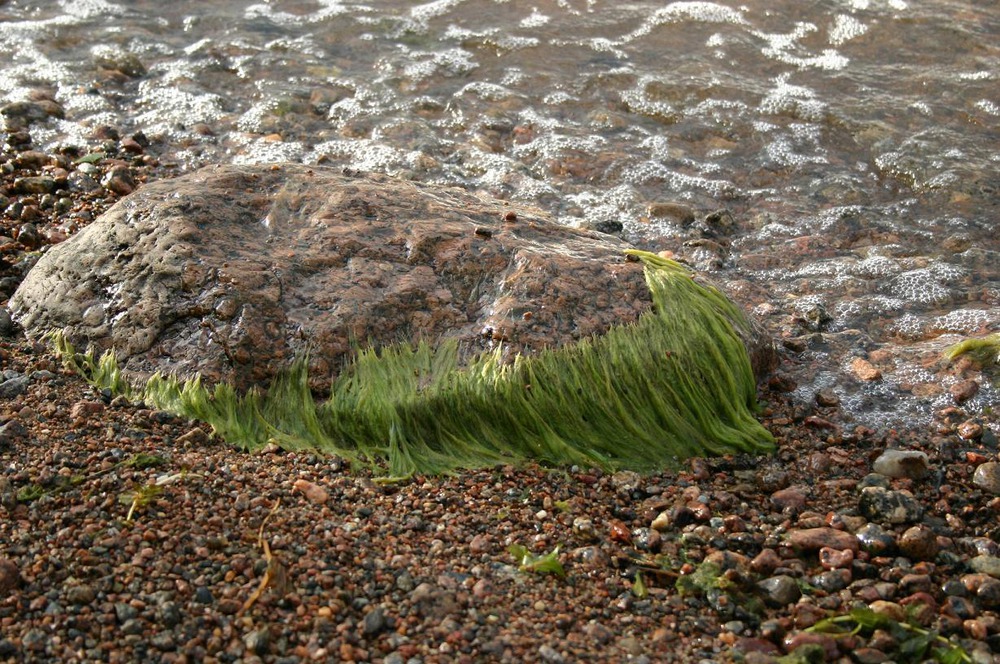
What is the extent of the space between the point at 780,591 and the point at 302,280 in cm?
237

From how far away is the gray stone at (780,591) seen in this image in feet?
10.3

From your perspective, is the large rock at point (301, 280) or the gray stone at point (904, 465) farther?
the large rock at point (301, 280)

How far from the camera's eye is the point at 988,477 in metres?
3.84

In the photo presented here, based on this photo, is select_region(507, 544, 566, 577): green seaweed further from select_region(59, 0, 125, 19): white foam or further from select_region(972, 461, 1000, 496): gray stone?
select_region(59, 0, 125, 19): white foam

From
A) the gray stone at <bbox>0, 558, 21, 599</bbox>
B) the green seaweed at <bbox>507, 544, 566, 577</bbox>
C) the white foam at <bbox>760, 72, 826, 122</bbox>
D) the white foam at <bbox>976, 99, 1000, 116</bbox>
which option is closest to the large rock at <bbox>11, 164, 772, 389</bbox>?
the green seaweed at <bbox>507, 544, 566, 577</bbox>

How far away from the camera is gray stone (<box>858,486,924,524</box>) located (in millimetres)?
3549

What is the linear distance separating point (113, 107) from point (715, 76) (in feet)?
16.1

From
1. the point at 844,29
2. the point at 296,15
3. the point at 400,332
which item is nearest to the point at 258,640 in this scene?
the point at 400,332

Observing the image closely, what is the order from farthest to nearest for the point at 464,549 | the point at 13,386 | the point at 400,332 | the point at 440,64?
the point at 440,64 → the point at 400,332 → the point at 13,386 → the point at 464,549

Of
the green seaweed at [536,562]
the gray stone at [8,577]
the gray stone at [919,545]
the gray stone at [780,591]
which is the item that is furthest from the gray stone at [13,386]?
the gray stone at [919,545]

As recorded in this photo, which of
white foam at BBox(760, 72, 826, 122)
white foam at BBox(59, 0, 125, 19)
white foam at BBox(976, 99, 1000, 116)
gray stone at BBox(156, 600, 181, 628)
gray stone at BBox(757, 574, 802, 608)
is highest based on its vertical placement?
white foam at BBox(59, 0, 125, 19)

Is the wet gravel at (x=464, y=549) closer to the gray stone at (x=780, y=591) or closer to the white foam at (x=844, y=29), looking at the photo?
the gray stone at (x=780, y=591)

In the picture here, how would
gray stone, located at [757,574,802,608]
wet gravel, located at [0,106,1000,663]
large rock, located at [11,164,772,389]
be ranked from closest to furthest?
wet gravel, located at [0,106,1000,663] → gray stone, located at [757,574,802,608] → large rock, located at [11,164,772,389]

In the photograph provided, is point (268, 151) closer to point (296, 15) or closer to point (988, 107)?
point (296, 15)
